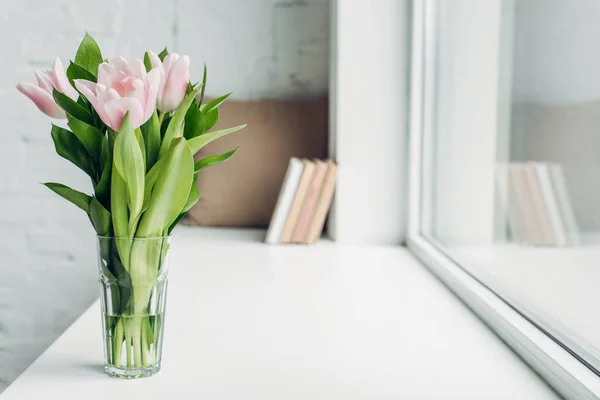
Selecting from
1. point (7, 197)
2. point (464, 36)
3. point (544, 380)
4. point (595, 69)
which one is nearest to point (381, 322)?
point (544, 380)

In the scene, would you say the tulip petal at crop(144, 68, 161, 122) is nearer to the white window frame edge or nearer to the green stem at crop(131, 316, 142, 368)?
the green stem at crop(131, 316, 142, 368)

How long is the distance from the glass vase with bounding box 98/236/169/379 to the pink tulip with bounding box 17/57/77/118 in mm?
149

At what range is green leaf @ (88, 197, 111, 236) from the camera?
2.57 feet

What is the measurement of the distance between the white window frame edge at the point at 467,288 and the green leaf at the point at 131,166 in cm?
48

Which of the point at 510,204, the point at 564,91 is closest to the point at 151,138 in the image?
the point at 564,91

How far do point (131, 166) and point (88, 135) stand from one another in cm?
7

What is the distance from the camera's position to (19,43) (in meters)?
1.98

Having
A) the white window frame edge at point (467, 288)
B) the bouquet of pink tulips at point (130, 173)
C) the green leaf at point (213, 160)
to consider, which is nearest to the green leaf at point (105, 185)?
the bouquet of pink tulips at point (130, 173)

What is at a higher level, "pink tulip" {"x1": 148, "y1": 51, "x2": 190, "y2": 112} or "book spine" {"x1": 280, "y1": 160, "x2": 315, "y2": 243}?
"pink tulip" {"x1": 148, "y1": 51, "x2": 190, "y2": 112}

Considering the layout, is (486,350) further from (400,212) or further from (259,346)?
(400,212)

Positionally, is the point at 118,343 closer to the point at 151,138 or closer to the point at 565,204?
the point at 151,138

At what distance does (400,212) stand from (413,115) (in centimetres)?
24

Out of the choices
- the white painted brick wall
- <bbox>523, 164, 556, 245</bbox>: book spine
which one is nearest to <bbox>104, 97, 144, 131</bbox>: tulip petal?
<bbox>523, 164, 556, 245</bbox>: book spine

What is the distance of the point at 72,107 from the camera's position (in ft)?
2.52
